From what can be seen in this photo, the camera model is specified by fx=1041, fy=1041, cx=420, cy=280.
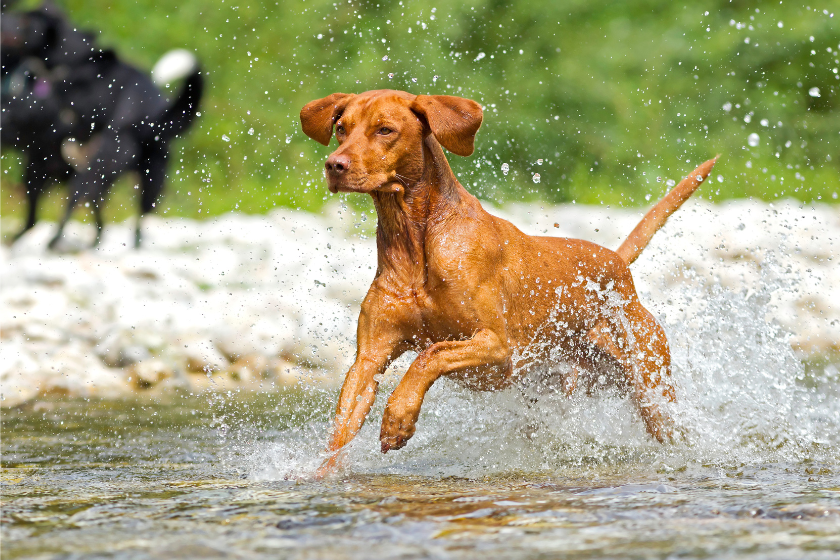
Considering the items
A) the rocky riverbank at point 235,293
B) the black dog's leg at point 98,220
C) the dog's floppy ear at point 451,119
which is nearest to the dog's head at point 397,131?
the dog's floppy ear at point 451,119

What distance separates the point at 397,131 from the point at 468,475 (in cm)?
131

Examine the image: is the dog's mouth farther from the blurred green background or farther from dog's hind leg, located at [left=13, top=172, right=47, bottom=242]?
the blurred green background

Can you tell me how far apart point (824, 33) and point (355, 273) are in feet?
32.4

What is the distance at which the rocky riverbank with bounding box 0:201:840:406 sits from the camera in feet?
23.2

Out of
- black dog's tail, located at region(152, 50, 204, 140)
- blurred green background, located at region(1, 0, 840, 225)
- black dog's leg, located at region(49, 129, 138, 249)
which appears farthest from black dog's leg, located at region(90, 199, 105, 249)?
blurred green background, located at region(1, 0, 840, 225)

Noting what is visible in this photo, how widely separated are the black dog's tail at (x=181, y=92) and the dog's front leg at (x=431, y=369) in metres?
6.91

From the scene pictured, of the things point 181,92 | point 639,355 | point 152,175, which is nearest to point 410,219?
point 639,355

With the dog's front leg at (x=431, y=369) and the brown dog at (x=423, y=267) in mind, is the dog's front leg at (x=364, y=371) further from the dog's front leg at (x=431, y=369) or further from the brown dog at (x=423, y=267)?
the dog's front leg at (x=431, y=369)

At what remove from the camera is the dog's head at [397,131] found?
149 inches

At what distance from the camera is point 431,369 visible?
145 inches

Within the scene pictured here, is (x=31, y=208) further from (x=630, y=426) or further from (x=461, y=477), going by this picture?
(x=461, y=477)

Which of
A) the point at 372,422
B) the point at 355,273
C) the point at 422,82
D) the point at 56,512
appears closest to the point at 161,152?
the point at 355,273

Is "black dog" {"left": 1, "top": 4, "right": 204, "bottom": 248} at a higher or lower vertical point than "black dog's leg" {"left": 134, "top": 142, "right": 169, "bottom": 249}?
higher

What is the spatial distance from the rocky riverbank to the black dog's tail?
1052 mm
